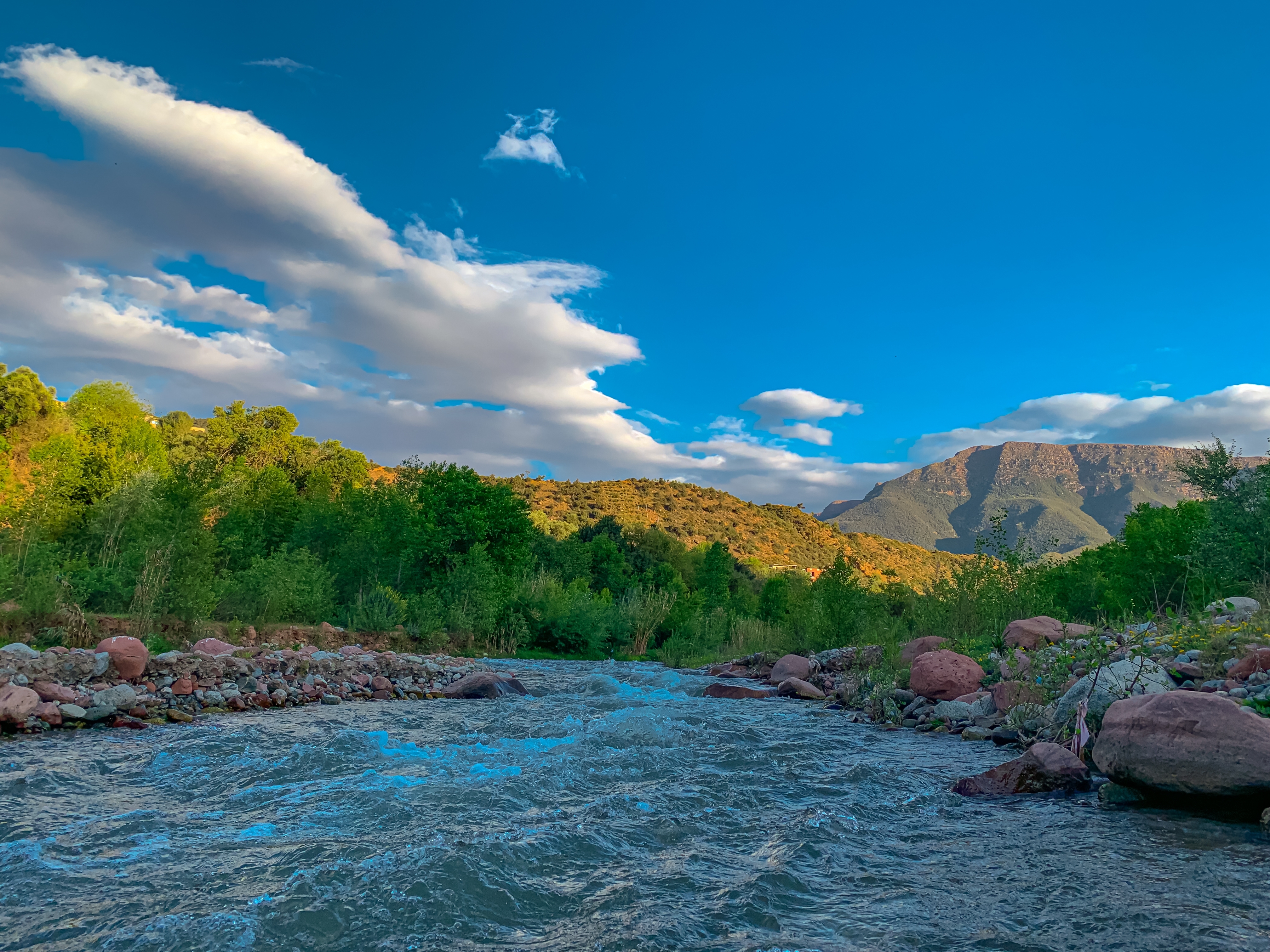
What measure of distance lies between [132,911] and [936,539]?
183798 mm

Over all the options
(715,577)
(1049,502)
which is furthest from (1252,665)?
(1049,502)

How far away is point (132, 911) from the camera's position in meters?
3.69

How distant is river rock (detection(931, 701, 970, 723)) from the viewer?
11.2 m

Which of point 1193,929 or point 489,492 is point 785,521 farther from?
point 1193,929

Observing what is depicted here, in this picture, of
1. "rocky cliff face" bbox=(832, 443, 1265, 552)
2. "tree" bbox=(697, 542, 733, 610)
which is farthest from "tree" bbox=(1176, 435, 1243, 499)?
"rocky cliff face" bbox=(832, 443, 1265, 552)

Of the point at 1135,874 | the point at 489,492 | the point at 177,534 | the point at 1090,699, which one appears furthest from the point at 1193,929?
the point at 489,492

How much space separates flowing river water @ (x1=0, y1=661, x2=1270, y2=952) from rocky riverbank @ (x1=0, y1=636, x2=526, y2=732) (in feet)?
4.26

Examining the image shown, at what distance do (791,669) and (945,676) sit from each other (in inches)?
250

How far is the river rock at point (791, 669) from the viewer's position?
18.2 meters

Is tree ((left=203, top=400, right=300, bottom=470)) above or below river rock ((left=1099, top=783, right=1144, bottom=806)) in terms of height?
above

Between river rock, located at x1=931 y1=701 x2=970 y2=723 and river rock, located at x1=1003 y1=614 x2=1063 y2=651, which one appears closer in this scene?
river rock, located at x1=931 y1=701 x2=970 y2=723

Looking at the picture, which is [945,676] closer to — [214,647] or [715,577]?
[214,647]

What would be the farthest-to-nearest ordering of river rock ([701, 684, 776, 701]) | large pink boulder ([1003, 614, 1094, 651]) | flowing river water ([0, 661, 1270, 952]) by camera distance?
river rock ([701, 684, 776, 701]), large pink boulder ([1003, 614, 1094, 651]), flowing river water ([0, 661, 1270, 952])

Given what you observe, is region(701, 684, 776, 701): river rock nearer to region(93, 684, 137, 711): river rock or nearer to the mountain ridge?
region(93, 684, 137, 711): river rock
